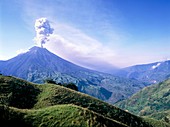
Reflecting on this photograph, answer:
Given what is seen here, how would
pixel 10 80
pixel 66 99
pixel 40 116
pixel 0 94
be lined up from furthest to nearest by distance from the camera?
1. pixel 10 80
2. pixel 66 99
3. pixel 0 94
4. pixel 40 116

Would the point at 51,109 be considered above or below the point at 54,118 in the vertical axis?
above

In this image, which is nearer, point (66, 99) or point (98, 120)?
point (98, 120)

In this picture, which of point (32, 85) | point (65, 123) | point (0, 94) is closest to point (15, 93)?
point (0, 94)

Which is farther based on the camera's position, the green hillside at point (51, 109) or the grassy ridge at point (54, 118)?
the green hillside at point (51, 109)

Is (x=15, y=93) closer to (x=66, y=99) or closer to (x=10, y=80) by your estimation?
(x=10, y=80)

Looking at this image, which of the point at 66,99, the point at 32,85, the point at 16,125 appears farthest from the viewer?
the point at 32,85

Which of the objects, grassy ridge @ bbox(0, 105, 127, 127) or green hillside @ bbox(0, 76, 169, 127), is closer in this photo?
grassy ridge @ bbox(0, 105, 127, 127)

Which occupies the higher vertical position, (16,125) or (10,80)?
(10,80)

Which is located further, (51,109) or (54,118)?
(51,109)
